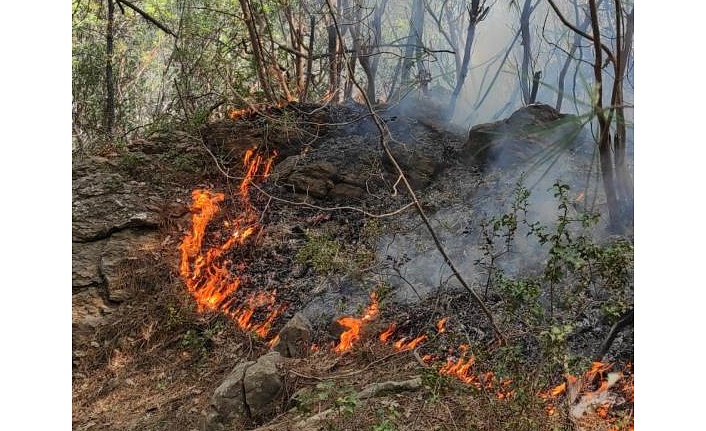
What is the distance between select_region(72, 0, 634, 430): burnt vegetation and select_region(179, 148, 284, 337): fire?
0.02m

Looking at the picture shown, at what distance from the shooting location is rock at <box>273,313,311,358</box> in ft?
11.6

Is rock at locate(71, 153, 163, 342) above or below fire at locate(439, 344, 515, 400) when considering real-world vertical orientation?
above

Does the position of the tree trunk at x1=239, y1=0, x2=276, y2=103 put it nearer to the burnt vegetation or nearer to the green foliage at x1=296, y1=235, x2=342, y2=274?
the burnt vegetation

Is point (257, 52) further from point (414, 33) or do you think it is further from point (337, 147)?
point (414, 33)

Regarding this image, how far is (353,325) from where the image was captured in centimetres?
354

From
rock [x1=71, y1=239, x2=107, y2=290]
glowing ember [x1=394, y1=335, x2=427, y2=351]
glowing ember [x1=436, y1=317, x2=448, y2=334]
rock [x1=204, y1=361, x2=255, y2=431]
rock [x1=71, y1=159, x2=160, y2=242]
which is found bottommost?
rock [x1=204, y1=361, x2=255, y2=431]

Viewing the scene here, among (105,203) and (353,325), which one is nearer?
(353,325)

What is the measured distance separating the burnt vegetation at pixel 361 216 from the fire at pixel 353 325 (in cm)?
2

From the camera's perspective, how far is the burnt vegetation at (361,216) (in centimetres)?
286

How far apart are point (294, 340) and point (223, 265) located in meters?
1.28

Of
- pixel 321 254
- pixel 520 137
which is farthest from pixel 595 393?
pixel 321 254

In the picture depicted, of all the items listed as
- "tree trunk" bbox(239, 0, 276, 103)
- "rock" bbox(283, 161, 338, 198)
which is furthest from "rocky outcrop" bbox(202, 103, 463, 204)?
"tree trunk" bbox(239, 0, 276, 103)

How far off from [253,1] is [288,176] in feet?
6.32
